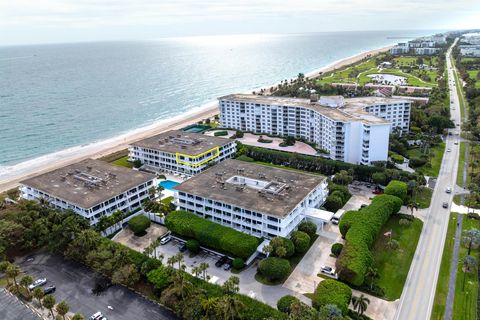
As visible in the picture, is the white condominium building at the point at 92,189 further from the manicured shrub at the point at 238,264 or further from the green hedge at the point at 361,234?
the green hedge at the point at 361,234

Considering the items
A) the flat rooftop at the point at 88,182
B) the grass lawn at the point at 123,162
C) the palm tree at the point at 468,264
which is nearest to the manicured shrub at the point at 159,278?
the flat rooftop at the point at 88,182

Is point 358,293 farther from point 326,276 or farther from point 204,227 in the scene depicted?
point 204,227

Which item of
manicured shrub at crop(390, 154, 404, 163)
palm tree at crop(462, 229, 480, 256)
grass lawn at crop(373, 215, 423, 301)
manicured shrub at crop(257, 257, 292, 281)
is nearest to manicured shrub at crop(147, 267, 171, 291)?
manicured shrub at crop(257, 257, 292, 281)

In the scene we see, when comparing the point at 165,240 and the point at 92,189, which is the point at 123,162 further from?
the point at 165,240

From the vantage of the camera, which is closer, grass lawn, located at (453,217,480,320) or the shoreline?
grass lawn, located at (453,217,480,320)

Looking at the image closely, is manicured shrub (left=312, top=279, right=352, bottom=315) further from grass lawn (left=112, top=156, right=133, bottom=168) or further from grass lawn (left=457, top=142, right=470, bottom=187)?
grass lawn (left=112, top=156, right=133, bottom=168)

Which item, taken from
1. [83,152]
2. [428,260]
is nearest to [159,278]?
[428,260]
